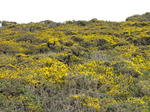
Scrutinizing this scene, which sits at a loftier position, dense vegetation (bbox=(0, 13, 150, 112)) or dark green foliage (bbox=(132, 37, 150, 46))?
dark green foliage (bbox=(132, 37, 150, 46))

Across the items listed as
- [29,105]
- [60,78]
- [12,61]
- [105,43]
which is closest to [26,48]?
[12,61]

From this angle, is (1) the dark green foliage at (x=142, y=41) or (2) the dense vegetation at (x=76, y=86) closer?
(2) the dense vegetation at (x=76, y=86)

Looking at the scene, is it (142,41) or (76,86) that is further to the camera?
(142,41)

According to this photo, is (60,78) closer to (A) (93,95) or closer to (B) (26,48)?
(A) (93,95)

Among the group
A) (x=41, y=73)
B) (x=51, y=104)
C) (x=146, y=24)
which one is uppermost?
(x=146, y=24)

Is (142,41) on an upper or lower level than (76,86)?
upper

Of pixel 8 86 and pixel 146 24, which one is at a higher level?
pixel 146 24

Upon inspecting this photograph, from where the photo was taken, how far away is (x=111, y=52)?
27.7 ft

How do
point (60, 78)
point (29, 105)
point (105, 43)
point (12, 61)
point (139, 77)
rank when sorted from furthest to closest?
point (105, 43) < point (12, 61) < point (139, 77) < point (60, 78) < point (29, 105)

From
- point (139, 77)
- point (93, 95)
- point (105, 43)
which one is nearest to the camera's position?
point (93, 95)

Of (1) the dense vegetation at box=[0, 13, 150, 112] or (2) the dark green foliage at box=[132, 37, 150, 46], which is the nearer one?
(1) the dense vegetation at box=[0, 13, 150, 112]

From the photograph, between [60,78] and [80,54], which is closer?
[60,78]

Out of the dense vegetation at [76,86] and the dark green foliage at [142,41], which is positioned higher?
the dark green foliage at [142,41]

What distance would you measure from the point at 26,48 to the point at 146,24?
9433mm
